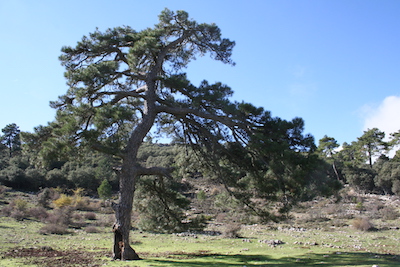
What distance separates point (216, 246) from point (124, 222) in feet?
25.3

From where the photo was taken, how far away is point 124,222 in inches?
343

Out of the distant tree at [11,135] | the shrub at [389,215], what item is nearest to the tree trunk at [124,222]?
the shrub at [389,215]

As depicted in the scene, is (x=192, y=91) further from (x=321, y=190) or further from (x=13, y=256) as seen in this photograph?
(x=13, y=256)

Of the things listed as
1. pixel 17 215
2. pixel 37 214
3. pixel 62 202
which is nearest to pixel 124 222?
pixel 17 215

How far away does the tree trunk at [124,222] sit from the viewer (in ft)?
Result: 28.3

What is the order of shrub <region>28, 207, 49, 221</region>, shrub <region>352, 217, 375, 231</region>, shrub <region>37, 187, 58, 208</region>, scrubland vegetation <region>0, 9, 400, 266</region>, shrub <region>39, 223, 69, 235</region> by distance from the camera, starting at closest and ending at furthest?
scrubland vegetation <region>0, 9, 400, 266</region>, shrub <region>39, 223, 69, 235</region>, shrub <region>352, 217, 375, 231</region>, shrub <region>28, 207, 49, 221</region>, shrub <region>37, 187, 58, 208</region>

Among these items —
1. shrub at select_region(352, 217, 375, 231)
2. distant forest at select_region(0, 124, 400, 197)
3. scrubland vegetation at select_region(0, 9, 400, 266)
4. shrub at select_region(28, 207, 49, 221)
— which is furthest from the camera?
distant forest at select_region(0, 124, 400, 197)

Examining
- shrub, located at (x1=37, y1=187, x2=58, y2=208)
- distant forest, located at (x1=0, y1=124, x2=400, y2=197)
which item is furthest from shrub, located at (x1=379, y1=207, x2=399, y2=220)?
shrub, located at (x1=37, y1=187, x2=58, y2=208)

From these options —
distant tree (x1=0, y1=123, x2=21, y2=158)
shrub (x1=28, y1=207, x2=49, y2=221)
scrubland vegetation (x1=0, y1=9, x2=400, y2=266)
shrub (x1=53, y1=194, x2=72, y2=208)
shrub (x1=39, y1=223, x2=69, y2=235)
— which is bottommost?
shrub (x1=39, y1=223, x2=69, y2=235)

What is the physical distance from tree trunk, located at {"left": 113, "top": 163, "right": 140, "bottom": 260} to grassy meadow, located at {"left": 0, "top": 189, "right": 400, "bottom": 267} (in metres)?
0.41

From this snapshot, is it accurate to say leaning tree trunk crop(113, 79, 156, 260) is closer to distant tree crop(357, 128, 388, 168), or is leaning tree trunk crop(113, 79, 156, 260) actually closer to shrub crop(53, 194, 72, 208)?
shrub crop(53, 194, 72, 208)

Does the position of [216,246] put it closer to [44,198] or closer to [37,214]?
[37,214]

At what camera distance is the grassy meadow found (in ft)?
29.4

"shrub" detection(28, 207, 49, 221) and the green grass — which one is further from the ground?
"shrub" detection(28, 207, 49, 221)
